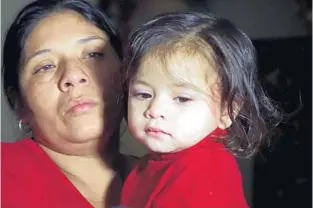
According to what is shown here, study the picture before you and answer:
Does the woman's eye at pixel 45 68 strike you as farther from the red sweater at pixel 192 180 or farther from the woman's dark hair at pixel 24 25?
the red sweater at pixel 192 180

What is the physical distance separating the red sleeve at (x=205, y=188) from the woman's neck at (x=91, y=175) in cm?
12

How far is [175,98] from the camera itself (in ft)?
2.00

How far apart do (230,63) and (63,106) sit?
221mm

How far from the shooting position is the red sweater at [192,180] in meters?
0.59

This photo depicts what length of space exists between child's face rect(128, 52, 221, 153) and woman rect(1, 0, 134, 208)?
0.08m

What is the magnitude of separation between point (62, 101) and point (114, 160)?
0.10m

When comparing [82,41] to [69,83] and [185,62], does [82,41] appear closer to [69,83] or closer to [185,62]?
[69,83]

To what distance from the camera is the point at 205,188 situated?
0.59 m

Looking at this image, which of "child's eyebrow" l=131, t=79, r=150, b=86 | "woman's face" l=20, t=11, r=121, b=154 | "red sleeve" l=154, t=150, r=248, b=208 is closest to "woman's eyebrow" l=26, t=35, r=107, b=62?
"woman's face" l=20, t=11, r=121, b=154

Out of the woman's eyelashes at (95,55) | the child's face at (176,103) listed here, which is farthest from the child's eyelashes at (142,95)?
the woman's eyelashes at (95,55)

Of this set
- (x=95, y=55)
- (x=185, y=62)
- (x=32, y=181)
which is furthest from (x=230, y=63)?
(x=32, y=181)

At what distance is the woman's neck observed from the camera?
704 mm

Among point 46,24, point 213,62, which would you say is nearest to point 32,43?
point 46,24

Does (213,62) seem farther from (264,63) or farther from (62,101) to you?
(62,101)
